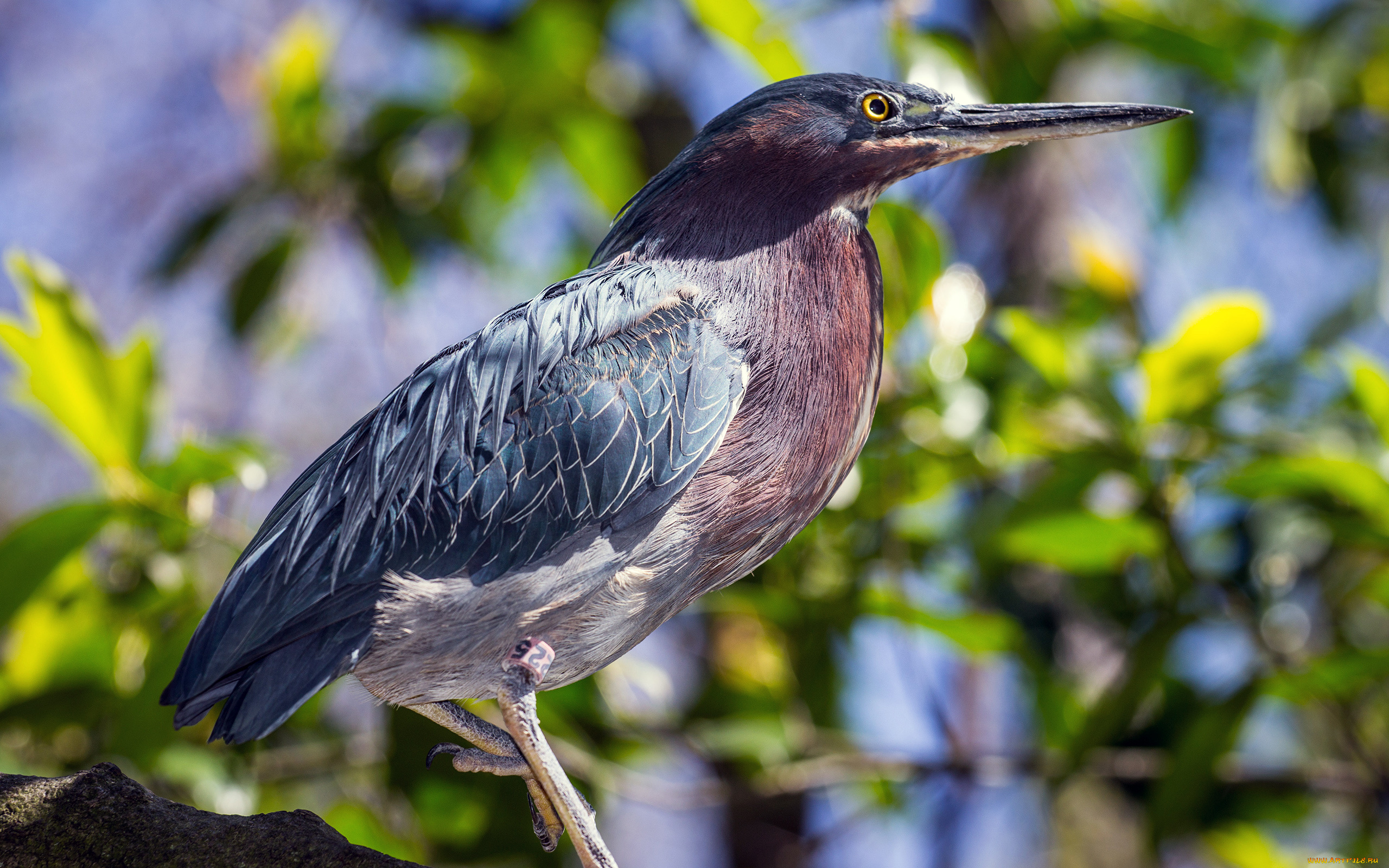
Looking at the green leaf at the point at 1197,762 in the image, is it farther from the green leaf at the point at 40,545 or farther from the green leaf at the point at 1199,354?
the green leaf at the point at 40,545

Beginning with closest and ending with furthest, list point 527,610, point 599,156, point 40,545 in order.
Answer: point 527,610 → point 40,545 → point 599,156

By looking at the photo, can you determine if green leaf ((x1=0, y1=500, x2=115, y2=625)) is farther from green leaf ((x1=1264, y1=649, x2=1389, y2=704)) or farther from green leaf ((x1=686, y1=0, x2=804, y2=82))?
green leaf ((x1=1264, y1=649, x2=1389, y2=704))

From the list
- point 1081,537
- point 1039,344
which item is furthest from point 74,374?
point 1081,537

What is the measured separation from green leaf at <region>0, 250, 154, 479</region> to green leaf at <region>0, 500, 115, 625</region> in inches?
4.4

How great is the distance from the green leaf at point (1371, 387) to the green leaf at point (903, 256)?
3.00 ft

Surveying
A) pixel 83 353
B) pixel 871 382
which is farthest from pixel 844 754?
pixel 83 353

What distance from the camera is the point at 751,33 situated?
2.36 metres

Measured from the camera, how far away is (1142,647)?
2.40 m

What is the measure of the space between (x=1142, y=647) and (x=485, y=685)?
168 cm

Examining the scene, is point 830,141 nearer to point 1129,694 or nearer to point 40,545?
point 1129,694

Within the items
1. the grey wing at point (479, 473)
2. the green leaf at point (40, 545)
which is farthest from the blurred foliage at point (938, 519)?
the grey wing at point (479, 473)

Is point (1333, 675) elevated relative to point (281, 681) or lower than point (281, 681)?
lower

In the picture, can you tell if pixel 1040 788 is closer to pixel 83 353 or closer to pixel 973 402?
pixel 973 402

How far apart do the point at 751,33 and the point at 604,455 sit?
1.38 metres
